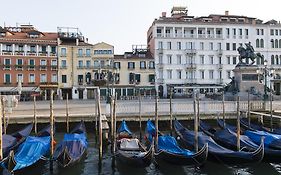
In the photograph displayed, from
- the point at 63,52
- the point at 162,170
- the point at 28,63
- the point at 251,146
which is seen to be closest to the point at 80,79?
the point at 63,52

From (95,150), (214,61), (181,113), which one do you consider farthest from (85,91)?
(95,150)

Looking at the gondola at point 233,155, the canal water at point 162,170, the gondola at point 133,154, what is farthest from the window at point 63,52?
the gondola at point 233,155

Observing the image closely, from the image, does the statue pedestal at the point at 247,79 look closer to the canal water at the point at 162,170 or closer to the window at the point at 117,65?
the canal water at the point at 162,170

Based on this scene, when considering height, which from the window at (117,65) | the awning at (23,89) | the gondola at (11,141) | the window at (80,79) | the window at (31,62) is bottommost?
the gondola at (11,141)

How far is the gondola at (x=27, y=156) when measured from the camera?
10016 millimetres

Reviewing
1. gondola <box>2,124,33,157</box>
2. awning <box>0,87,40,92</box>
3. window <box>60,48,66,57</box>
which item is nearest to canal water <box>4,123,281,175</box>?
gondola <box>2,124,33,157</box>

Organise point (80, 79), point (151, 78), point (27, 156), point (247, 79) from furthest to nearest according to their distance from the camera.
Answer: point (151, 78) → point (80, 79) → point (247, 79) → point (27, 156)

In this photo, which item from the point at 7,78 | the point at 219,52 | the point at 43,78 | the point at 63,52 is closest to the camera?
the point at 7,78

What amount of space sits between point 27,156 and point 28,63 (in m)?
31.4

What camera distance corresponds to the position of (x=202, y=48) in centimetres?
4469

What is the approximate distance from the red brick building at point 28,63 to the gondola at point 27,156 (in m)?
27.7

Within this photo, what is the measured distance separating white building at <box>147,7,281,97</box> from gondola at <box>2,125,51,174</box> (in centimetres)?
3180

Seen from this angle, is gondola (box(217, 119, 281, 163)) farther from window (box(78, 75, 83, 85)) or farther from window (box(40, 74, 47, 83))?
window (box(40, 74, 47, 83))

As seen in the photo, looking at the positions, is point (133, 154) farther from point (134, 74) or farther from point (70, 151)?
point (134, 74)
